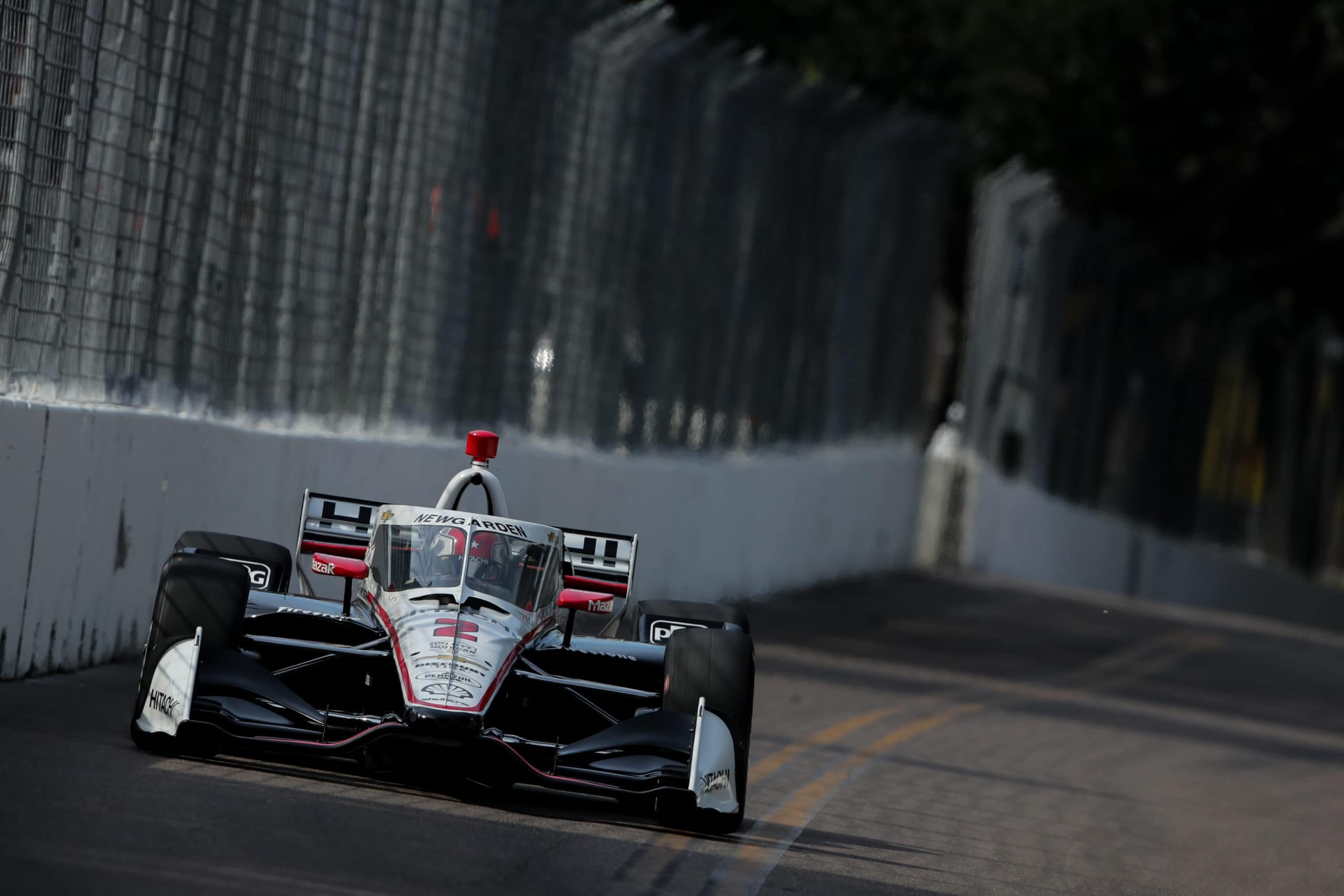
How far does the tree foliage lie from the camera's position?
119ft

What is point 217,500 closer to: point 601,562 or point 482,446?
point 601,562

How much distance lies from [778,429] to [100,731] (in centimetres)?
1535

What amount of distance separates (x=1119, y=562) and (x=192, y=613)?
1268 inches

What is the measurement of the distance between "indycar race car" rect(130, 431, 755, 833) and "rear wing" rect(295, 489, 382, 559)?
216 millimetres

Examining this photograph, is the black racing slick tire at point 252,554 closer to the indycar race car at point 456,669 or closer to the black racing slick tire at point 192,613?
the indycar race car at point 456,669

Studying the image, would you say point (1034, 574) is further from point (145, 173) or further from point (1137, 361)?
point (145, 173)

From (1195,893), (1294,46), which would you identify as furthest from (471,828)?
(1294,46)

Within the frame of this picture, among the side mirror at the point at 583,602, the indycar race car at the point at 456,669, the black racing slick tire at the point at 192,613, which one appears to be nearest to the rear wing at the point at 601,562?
the indycar race car at the point at 456,669

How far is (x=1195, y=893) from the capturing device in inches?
397

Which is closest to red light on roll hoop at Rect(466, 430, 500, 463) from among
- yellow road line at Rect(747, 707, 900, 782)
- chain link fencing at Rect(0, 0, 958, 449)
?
yellow road line at Rect(747, 707, 900, 782)

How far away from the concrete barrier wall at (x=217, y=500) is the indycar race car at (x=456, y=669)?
3.54 ft

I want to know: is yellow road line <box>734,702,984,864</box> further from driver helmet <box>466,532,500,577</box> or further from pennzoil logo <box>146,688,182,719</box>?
pennzoil logo <box>146,688,182,719</box>

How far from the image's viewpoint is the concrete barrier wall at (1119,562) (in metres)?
34.0

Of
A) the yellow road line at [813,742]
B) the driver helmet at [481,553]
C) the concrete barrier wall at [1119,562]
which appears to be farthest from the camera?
the concrete barrier wall at [1119,562]
